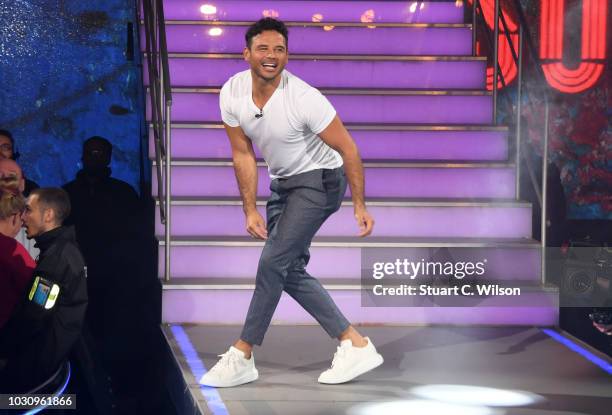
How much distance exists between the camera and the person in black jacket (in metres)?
3.93

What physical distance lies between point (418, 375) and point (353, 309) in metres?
1.07

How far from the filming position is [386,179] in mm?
6277

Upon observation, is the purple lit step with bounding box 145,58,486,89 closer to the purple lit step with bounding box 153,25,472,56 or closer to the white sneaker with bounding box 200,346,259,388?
the purple lit step with bounding box 153,25,472,56

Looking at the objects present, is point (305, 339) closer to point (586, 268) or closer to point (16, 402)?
point (16, 402)

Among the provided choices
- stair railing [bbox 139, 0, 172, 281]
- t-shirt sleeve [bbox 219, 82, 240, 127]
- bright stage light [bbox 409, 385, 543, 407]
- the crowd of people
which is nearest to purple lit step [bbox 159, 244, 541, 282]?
stair railing [bbox 139, 0, 172, 281]

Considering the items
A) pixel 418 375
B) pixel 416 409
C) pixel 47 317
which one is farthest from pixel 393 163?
pixel 47 317

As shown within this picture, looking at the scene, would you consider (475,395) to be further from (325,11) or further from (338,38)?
(325,11)

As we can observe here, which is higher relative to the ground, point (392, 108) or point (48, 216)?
point (392, 108)

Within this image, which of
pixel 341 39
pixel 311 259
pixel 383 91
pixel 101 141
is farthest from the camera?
pixel 341 39

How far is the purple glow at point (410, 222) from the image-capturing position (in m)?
5.90

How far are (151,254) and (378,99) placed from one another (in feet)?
6.57

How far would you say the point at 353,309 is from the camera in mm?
5391

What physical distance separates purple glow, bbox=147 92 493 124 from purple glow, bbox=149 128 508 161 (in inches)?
10.9

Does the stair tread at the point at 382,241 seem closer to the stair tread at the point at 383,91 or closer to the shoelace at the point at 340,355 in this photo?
the stair tread at the point at 383,91
